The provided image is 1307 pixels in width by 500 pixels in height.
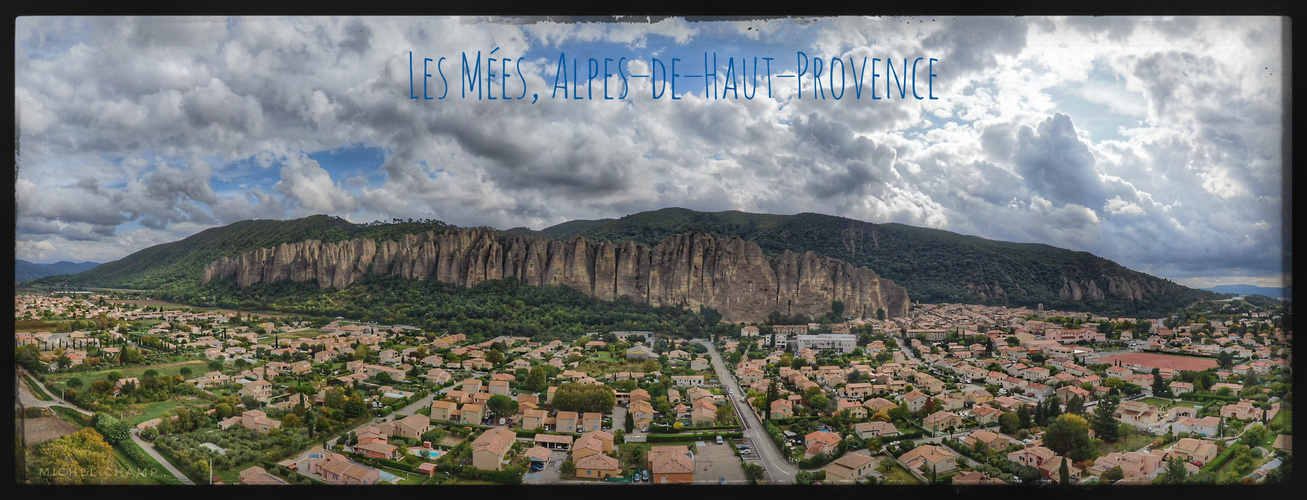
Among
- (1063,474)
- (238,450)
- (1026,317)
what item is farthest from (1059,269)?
(238,450)

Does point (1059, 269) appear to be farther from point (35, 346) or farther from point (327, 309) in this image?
Answer: point (35, 346)

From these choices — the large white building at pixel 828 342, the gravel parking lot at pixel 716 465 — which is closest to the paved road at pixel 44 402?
the gravel parking lot at pixel 716 465

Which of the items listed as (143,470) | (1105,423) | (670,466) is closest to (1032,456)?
(1105,423)

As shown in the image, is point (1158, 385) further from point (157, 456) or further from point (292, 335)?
point (292, 335)

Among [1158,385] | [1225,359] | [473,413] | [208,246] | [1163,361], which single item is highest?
[208,246]
